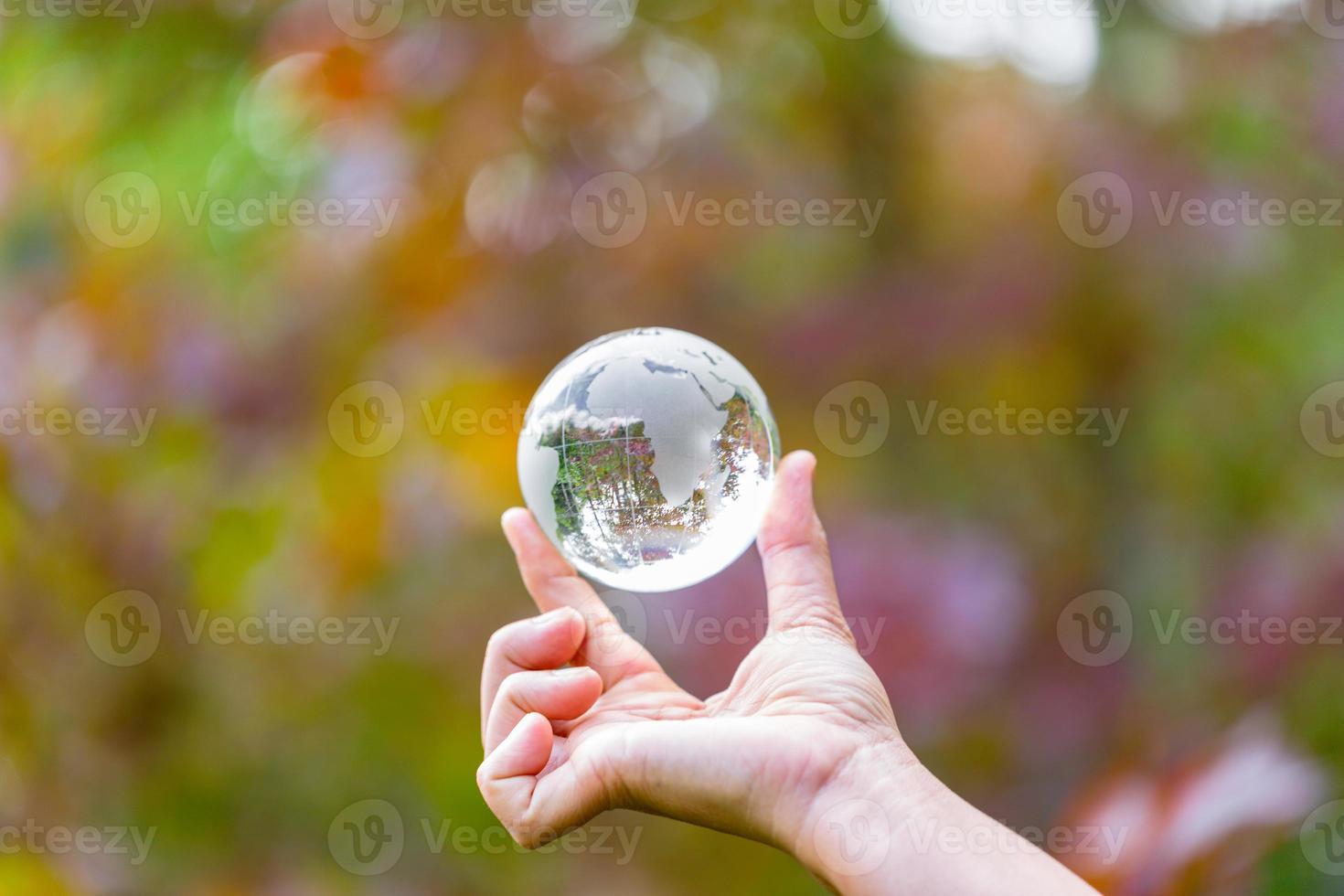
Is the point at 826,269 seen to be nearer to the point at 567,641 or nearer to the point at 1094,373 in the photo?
the point at 1094,373

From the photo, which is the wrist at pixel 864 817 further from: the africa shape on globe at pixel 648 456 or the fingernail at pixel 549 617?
the fingernail at pixel 549 617

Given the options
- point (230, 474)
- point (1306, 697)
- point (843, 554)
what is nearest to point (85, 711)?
point (230, 474)

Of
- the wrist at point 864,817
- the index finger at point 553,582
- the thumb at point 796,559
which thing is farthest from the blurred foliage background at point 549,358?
the wrist at point 864,817

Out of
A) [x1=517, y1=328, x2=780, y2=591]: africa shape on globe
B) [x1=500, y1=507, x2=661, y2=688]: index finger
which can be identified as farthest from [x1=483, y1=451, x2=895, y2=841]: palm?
[x1=517, y1=328, x2=780, y2=591]: africa shape on globe

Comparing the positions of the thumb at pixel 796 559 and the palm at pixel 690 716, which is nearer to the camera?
the palm at pixel 690 716

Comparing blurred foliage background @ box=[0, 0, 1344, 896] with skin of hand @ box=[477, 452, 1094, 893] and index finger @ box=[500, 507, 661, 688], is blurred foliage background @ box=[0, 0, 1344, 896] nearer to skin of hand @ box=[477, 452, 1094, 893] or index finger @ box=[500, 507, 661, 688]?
index finger @ box=[500, 507, 661, 688]

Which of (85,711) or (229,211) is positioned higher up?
(229,211)
